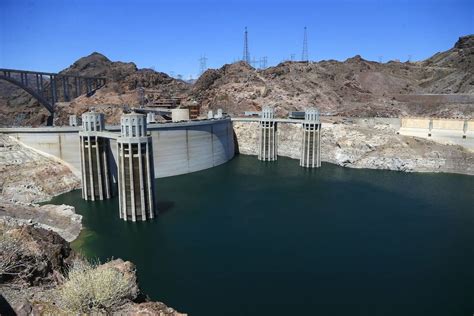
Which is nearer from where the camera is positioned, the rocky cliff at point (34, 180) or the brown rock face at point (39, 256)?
the brown rock face at point (39, 256)

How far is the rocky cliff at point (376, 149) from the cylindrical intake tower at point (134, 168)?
4075 centimetres

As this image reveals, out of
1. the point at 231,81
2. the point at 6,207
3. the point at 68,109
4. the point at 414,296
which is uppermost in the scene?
the point at 231,81

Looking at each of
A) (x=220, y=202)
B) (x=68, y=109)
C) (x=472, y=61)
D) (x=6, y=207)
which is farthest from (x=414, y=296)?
(x=472, y=61)

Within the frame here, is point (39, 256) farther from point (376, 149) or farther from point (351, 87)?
point (351, 87)

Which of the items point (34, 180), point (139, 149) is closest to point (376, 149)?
point (139, 149)

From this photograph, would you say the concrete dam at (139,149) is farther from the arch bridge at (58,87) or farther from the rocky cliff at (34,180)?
the arch bridge at (58,87)

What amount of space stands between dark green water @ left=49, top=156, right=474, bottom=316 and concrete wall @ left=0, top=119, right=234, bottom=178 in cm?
433

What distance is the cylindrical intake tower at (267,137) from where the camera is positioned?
71.8 meters

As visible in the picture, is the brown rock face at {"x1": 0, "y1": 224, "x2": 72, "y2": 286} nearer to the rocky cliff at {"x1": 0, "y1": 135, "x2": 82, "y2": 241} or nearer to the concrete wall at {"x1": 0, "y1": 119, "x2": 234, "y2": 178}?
the rocky cliff at {"x1": 0, "y1": 135, "x2": 82, "y2": 241}

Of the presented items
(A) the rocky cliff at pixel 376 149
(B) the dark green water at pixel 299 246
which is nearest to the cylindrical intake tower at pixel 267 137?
(A) the rocky cliff at pixel 376 149

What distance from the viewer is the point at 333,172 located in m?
61.8

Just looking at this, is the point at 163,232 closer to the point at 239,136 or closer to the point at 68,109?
the point at 239,136

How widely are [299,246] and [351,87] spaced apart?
262 feet

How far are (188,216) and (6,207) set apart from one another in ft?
55.6
